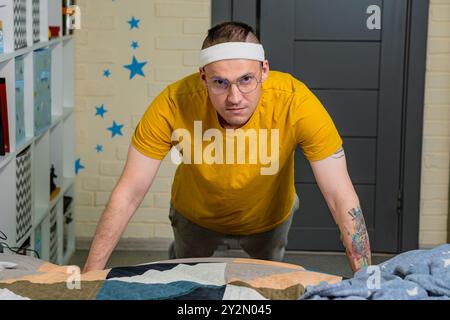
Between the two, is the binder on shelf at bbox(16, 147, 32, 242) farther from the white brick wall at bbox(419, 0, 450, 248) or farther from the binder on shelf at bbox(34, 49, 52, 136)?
the white brick wall at bbox(419, 0, 450, 248)

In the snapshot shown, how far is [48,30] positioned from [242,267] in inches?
83.7

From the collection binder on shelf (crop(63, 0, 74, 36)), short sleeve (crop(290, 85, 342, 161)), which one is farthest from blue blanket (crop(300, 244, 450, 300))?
binder on shelf (crop(63, 0, 74, 36))

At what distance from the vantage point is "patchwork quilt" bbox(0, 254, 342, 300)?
1819 mm

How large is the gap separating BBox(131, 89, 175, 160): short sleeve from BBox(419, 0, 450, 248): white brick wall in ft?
6.88

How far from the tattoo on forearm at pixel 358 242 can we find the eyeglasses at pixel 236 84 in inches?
16.7

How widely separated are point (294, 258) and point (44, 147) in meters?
1.36

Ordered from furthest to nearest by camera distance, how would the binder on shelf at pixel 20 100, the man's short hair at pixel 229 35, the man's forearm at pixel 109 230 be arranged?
1. the binder on shelf at pixel 20 100
2. the man's short hair at pixel 229 35
3. the man's forearm at pixel 109 230

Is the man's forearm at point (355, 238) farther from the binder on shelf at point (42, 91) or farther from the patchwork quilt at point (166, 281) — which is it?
the binder on shelf at point (42, 91)

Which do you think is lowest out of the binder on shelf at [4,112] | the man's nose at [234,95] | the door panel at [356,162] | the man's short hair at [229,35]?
the door panel at [356,162]

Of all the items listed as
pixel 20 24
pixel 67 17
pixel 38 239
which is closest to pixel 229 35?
pixel 20 24

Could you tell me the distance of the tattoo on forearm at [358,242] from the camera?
2.38m

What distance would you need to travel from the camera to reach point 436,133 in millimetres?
4387

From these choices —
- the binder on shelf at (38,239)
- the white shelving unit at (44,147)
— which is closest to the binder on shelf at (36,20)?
the white shelving unit at (44,147)

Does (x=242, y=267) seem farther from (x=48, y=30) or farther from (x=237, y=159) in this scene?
(x=48, y=30)
